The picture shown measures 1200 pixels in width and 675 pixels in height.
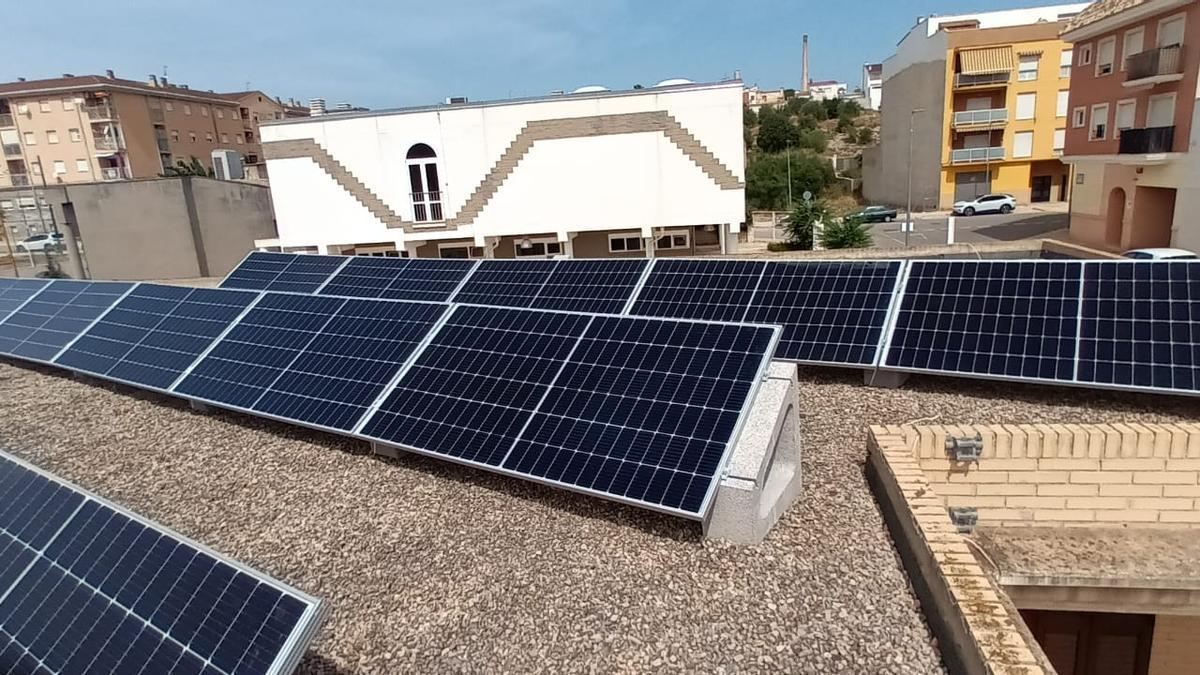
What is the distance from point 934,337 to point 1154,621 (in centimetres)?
511

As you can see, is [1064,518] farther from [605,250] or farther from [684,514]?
[605,250]

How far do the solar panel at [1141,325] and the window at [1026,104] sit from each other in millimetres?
49501

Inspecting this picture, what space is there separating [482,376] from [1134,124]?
34544 mm

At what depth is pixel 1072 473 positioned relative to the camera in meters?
8.73

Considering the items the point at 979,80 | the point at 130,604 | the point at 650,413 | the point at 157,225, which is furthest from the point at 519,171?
the point at 979,80

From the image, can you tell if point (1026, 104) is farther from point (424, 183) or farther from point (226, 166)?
point (226, 166)

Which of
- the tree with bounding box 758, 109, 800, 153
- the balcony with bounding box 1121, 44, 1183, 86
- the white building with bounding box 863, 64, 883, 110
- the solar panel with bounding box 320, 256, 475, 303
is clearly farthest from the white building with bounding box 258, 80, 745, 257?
the white building with bounding box 863, 64, 883, 110

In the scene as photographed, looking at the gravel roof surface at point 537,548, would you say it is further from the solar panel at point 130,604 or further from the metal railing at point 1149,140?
the metal railing at point 1149,140

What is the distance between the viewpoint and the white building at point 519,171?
30312 mm

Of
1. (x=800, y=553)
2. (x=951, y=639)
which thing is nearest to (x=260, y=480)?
(x=800, y=553)

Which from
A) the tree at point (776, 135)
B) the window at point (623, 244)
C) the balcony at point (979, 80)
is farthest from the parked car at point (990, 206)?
the tree at point (776, 135)

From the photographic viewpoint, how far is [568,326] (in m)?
9.52

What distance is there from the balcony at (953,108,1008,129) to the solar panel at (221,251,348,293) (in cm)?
5107

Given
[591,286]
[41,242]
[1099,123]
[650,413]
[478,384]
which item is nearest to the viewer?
[650,413]
